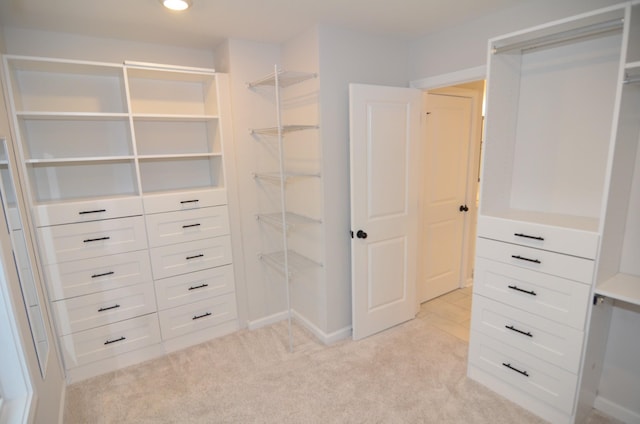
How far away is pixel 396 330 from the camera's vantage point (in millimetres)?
2898

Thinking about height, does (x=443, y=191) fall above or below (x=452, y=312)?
above

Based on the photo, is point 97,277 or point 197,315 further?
point 197,315

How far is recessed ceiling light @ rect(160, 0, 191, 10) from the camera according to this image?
187cm

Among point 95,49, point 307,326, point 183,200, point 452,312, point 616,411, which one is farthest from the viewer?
point 452,312

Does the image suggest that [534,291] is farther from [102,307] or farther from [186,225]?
[102,307]

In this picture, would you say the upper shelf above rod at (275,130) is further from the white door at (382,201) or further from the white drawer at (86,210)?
the white drawer at (86,210)

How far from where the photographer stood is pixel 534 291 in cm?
186

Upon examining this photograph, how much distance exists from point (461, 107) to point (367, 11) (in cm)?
157

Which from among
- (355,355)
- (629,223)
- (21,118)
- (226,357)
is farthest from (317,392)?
(21,118)

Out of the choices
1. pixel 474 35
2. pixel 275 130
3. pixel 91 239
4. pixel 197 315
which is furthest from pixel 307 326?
pixel 474 35

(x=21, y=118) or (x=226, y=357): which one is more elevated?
(x=21, y=118)

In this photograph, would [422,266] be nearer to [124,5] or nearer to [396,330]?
[396,330]

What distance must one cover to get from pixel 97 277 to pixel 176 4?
1.86m

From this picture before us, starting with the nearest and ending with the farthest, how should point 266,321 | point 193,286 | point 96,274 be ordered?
point 96,274 → point 193,286 → point 266,321
